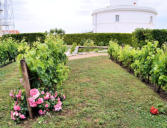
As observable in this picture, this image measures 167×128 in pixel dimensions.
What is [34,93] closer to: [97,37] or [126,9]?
[97,37]

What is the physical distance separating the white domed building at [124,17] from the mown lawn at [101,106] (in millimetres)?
24543

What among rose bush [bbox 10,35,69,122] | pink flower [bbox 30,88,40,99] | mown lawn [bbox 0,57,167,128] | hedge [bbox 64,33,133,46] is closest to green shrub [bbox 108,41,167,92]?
mown lawn [bbox 0,57,167,128]

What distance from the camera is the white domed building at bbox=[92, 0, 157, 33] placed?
1089 inches

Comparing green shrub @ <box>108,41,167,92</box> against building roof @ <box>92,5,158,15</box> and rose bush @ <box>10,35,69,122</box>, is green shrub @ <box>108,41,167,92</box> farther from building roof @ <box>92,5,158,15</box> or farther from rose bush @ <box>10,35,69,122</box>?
building roof @ <box>92,5,158,15</box>

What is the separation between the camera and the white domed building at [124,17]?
27.7 metres

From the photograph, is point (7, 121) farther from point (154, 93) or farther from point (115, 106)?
point (154, 93)

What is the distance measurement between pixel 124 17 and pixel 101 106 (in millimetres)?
26796

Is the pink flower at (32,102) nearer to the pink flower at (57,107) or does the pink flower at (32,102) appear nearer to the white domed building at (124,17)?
the pink flower at (57,107)

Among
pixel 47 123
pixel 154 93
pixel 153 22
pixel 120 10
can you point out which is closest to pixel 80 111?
pixel 47 123

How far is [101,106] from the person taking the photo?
341 centimetres

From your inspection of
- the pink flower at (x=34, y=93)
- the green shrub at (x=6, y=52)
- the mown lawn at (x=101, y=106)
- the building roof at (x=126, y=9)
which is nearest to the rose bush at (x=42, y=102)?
the pink flower at (x=34, y=93)

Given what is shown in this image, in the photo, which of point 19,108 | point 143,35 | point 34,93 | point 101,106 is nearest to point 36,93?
point 34,93

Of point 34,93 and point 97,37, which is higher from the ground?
point 97,37

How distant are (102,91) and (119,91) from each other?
45 centimetres
